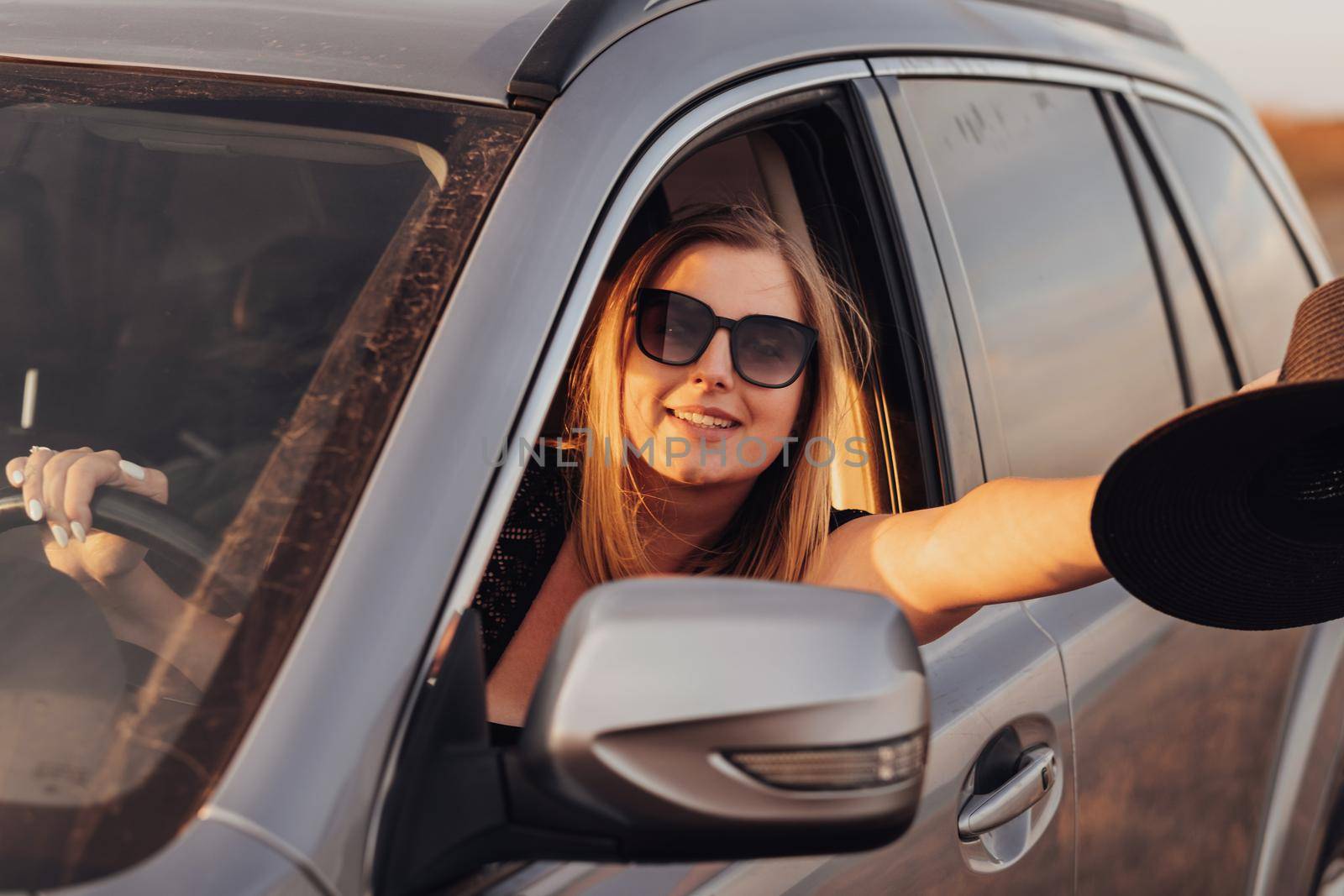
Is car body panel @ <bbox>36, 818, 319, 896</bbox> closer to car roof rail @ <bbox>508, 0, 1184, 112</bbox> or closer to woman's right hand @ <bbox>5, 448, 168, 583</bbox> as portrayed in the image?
woman's right hand @ <bbox>5, 448, 168, 583</bbox>

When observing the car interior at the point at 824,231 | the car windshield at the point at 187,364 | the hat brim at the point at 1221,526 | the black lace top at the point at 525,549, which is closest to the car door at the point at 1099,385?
the car interior at the point at 824,231

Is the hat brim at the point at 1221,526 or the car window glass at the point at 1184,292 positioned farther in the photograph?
the car window glass at the point at 1184,292

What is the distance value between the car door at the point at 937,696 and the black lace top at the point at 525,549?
0.80 feet

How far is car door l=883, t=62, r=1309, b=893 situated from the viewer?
1.77 metres

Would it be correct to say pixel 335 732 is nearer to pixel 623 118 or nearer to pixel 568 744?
pixel 568 744

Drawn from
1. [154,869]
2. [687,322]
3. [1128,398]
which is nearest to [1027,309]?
[1128,398]

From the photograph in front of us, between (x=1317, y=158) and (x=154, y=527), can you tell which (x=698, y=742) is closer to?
(x=154, y=527)

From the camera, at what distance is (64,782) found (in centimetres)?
97

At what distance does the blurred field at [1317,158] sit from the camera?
14258 millimetres

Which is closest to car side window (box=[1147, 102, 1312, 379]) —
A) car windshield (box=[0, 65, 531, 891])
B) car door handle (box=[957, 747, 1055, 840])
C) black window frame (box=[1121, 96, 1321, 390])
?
black window frame (box=[1121, 96, 1321, 390])

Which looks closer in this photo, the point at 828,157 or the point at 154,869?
the point at 154,869

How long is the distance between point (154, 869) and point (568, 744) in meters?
0.30

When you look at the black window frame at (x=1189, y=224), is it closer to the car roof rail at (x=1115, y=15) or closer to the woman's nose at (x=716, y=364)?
the car roof rail at (x=1115, y=15)

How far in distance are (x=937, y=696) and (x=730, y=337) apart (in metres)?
0.53
